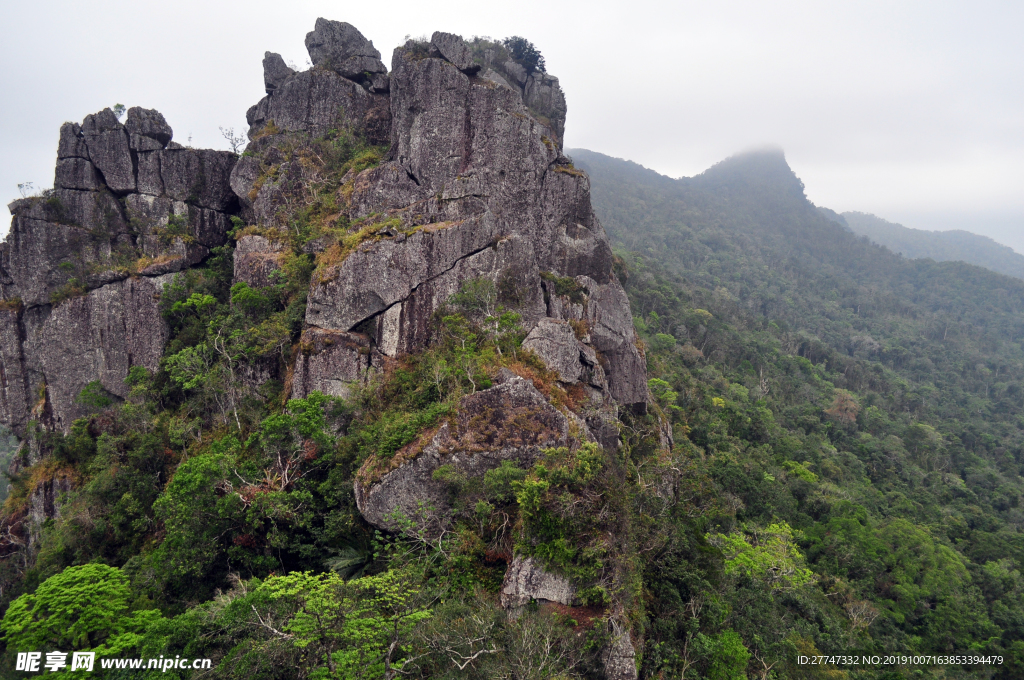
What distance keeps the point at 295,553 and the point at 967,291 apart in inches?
6465

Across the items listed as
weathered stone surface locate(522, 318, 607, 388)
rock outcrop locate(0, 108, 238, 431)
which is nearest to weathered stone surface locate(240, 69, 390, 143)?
rock outcrop locate(0, 108, 238, 431)

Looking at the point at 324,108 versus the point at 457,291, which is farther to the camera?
the point at 324,108

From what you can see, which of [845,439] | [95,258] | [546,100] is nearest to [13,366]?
[95,258]

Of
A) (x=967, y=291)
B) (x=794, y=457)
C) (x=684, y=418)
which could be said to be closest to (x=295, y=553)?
(x=684, y=418)

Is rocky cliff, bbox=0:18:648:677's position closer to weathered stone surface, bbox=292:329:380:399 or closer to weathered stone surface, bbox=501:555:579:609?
weathered stone surface, bbox=292:329:380:399

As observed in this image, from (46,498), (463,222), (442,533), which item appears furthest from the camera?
(463,222)

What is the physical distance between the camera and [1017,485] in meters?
45.2

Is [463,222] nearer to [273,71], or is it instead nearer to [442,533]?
[442,533]

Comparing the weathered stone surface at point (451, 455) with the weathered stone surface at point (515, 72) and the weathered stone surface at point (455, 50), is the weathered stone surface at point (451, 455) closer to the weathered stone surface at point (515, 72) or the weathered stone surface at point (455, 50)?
the weathered stone surface at point (455, 50)

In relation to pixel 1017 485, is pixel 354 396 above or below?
above

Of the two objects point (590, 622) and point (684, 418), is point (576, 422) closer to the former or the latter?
point (590, 622)

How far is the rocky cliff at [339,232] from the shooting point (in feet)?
64.4

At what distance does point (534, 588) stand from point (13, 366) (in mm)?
28905

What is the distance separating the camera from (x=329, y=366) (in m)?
18.9
